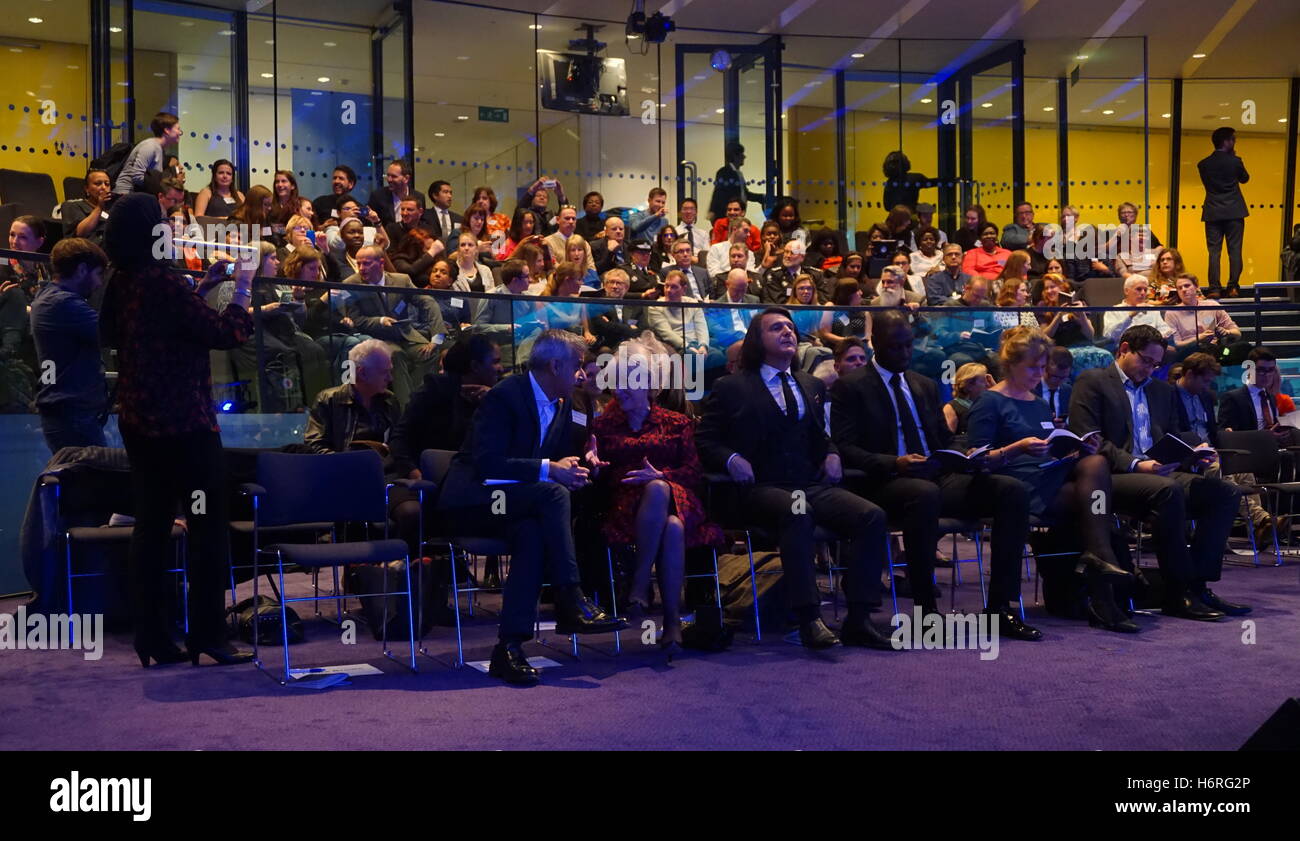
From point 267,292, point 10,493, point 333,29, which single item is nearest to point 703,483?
point 267,292

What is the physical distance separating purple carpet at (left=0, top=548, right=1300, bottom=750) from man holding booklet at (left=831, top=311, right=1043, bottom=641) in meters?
0.40

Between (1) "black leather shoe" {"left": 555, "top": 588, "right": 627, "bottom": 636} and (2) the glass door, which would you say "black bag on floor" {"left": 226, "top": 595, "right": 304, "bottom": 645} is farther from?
(2) the glass door

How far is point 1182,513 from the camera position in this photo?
5.85 metres

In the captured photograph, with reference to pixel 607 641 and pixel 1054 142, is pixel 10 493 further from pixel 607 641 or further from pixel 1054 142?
pixel 1054 142

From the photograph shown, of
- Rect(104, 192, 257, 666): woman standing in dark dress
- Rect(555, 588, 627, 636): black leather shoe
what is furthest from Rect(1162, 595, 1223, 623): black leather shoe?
Rect(104, 192, 257, 666): woman standing in dark dress

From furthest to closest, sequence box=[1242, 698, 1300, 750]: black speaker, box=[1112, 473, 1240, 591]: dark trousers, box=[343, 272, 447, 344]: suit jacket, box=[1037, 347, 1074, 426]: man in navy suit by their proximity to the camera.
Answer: box=[1037, 347, 1074, 426]: man in navy suit
box=[343, 272, 447, 344]: suit jacket
box=[1112, 473, 1240, 591]: dark trousers
box=[1242, 698, 1300, 750]: black speaker

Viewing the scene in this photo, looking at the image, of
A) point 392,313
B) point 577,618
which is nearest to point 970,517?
point 577,618

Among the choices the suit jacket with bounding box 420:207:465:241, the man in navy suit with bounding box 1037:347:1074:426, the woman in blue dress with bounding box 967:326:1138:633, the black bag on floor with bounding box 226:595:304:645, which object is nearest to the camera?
the black bag on floor with bounding box 226:595:304:645

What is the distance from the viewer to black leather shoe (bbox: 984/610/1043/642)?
5312mm

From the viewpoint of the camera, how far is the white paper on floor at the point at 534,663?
4.77 meters

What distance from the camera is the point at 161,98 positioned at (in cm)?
1151

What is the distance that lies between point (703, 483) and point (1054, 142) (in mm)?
11395

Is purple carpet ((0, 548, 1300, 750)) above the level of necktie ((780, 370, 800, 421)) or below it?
below

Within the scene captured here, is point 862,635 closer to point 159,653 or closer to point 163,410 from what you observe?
point 159,653
